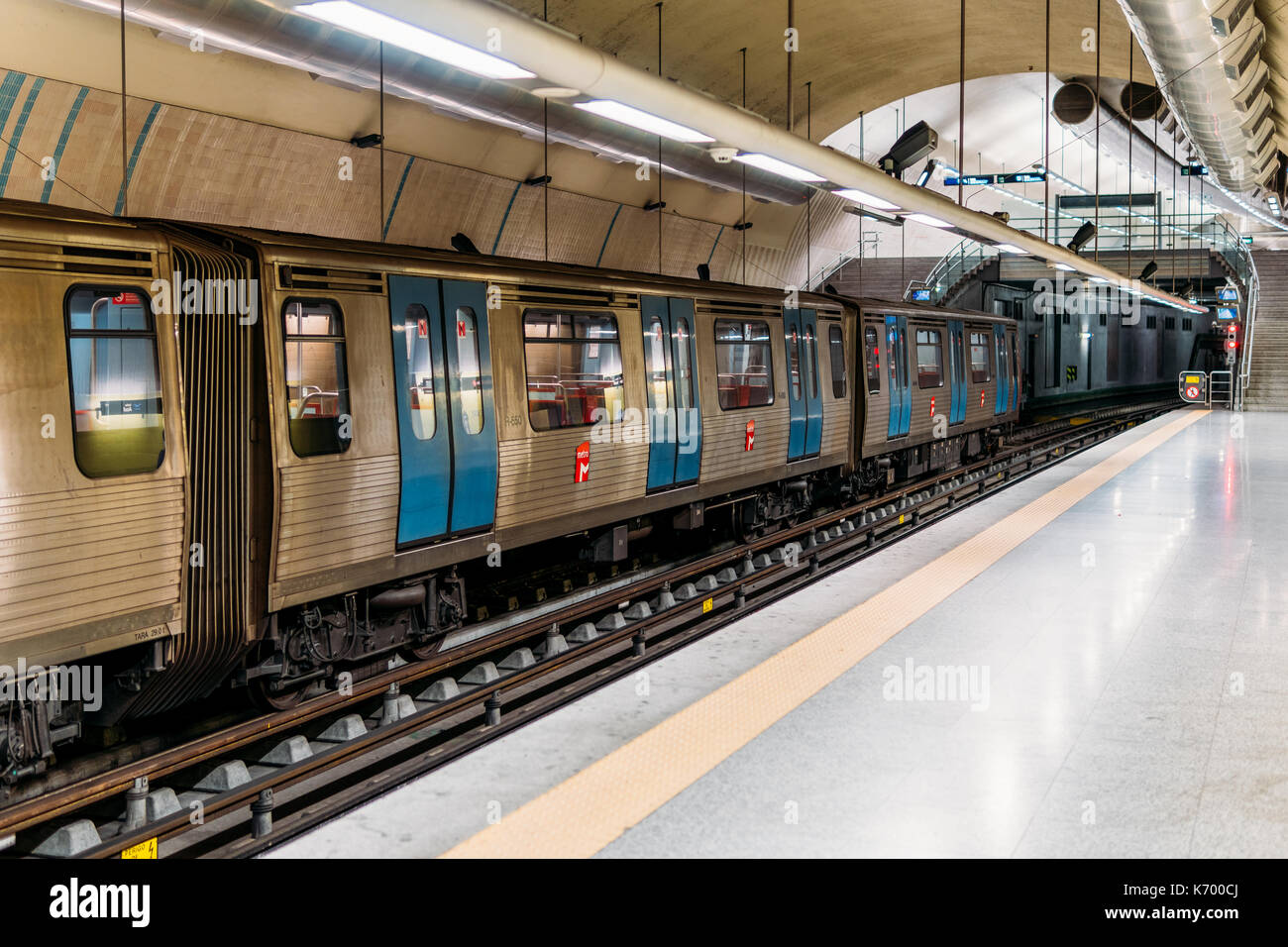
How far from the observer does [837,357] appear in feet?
49.3

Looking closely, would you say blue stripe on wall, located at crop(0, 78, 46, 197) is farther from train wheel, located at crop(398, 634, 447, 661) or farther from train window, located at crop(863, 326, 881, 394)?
train window, located at crop(863, 326, 881, 394)

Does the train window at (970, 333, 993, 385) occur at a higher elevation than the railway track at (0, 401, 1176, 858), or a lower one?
higher

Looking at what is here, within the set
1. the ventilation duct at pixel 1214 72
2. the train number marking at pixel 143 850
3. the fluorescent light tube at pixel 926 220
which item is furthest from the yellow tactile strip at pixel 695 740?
the ventilation duct at pixel 1214 72

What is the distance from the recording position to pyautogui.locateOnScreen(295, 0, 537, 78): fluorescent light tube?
4.64 metres

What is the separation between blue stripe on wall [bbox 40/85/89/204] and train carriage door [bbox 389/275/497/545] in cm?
480

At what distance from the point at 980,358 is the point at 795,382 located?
9.05 m

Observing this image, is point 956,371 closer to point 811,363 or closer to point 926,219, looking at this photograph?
point 811,363

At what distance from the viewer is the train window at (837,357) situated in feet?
48.6

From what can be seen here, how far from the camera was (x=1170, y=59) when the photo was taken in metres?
9.79

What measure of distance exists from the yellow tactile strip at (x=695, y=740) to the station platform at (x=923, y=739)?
15 millimetres

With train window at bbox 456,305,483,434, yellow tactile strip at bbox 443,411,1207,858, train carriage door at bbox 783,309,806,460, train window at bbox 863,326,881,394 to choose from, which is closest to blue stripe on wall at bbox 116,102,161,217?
train window at bbox 456,305,483,434

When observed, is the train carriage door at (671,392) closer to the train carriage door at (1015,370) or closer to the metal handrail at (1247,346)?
the train carriage door at (1015,370)
